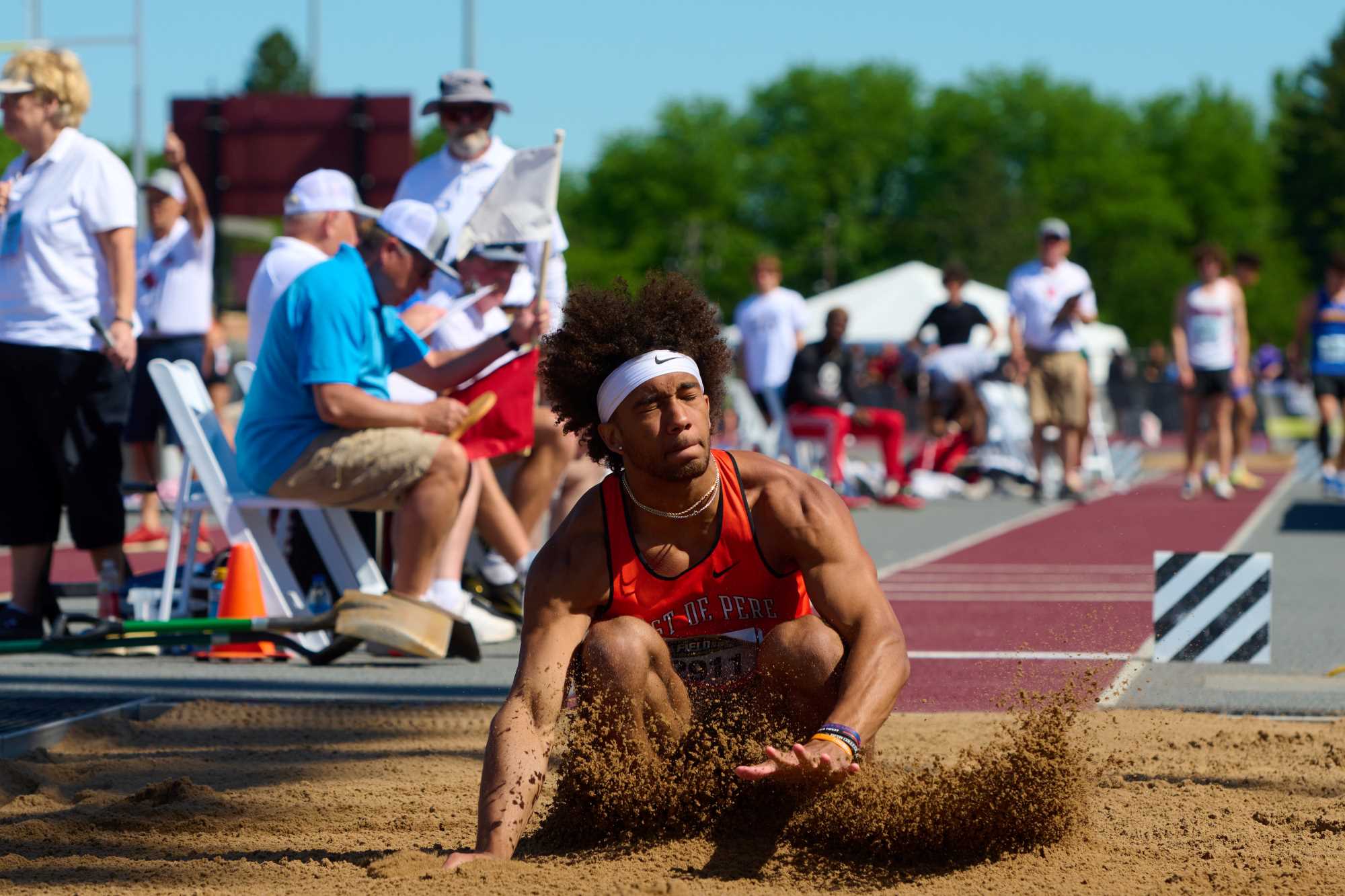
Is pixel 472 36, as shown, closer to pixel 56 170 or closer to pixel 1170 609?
pixel 56 170

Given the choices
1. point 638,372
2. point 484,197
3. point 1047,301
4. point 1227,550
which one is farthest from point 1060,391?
point 638,372

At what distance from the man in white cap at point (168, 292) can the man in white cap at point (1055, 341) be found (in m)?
7.29

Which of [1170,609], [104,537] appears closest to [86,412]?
[104,537]

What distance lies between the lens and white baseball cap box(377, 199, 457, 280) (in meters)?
7.40

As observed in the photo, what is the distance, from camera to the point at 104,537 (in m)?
7.98

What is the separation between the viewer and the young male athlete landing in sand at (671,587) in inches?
161

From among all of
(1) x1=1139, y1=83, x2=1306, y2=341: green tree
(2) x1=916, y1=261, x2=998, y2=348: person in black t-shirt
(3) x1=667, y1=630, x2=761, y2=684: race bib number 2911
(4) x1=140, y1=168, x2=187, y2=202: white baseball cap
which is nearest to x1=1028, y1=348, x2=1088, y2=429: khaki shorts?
(2) x1=916, y1=261, x2=998, y2=348: person in black t-shirt

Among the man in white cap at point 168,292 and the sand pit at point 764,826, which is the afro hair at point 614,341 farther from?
the man in white cap at point 168,292

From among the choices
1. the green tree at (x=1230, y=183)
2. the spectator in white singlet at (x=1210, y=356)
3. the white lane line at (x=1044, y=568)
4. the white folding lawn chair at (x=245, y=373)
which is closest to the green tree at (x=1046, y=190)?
the green tree at (x=1230, y=183)

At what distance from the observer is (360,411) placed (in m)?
7.18

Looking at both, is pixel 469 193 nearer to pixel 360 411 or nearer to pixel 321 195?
pixel 321 195

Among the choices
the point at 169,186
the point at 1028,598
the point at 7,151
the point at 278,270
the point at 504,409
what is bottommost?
the point at 1028,598

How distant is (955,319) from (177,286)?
28.7 feet

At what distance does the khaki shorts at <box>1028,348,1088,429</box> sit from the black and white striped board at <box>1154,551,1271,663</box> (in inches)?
384
